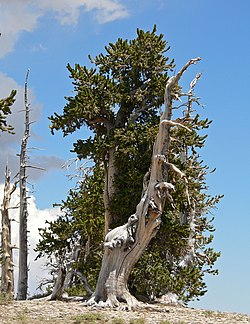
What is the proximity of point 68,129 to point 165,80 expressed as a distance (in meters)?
3.75

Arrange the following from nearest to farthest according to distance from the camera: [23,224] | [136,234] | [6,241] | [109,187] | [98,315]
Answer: [98,315]
[136,234]
[109,187]
[23,224]
[6,241]

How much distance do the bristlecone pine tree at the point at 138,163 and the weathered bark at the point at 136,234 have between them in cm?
3

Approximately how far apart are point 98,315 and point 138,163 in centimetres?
666

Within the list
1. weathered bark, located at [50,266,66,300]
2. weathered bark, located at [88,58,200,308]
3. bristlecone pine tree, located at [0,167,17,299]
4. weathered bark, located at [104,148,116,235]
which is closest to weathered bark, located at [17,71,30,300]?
bristlecone pine tree, located at [0,167,17,299]

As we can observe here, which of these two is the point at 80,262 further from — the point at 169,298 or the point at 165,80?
the point at 165,80

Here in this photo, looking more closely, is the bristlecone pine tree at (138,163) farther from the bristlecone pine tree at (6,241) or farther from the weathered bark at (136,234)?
the bristlecone pine tree at (6,241)

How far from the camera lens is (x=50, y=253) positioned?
22.9 metres

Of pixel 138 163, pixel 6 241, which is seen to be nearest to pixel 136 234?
pixel 138 163

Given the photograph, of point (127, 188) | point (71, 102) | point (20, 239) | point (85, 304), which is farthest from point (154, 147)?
→ point (20, 239)

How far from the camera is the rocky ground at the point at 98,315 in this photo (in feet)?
45.0

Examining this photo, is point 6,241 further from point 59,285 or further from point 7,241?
point 59,285

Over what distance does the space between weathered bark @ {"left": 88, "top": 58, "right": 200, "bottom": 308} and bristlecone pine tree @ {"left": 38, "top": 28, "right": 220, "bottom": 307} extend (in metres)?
0.03

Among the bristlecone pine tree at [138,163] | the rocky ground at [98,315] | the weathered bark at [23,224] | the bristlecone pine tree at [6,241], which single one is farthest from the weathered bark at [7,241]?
the rocky ground at [98,315]

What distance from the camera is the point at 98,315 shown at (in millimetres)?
14305
